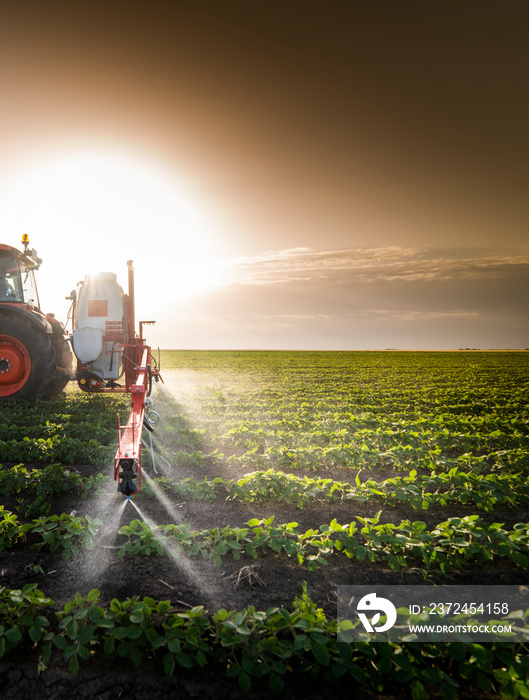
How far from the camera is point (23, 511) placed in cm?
448

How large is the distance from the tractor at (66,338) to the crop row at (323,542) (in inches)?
210

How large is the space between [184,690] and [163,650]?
0.41 m

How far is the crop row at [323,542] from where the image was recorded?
353 centimetres

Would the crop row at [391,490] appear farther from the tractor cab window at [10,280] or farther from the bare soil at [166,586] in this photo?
the tractor cab window at [10,280]

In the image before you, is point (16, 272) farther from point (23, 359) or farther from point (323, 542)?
point (323, 542)

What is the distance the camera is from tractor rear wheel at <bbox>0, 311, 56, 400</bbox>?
914 centimetres

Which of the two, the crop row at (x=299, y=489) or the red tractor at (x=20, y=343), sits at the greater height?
the red tractor at (x=20, y=343)

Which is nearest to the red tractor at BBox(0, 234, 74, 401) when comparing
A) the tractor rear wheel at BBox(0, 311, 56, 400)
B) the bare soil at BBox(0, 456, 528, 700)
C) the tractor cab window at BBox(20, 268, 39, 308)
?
the tractor rear wheel at BBox(0, 311, 56, 400)

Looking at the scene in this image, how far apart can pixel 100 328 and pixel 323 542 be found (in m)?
8.28

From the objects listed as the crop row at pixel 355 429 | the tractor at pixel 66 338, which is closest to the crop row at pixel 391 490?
the crop row at pixel 355 429

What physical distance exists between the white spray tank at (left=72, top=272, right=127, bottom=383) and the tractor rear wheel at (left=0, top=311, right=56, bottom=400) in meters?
0.82

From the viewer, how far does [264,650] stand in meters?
2.46

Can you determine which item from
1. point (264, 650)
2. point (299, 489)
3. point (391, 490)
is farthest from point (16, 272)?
point (264, 650)

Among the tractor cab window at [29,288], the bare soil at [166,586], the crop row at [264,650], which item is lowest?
the bare soil at [166,586]
